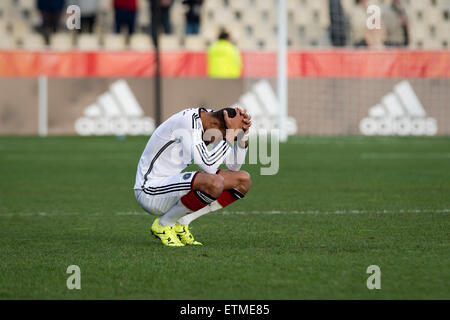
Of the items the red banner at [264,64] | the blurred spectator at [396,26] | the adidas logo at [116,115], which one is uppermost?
the blurred spectator at [396,26]

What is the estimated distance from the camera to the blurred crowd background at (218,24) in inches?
880

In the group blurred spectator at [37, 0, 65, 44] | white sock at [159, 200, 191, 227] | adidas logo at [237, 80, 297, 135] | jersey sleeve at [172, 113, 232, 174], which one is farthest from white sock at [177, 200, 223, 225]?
blurred spectator at [37, 0, 65, 44]

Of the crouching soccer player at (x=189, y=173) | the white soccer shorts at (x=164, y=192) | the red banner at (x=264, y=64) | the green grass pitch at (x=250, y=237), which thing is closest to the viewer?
the green grass pitch at (x=250, y=237)

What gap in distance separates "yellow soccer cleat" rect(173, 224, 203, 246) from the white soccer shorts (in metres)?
0.16

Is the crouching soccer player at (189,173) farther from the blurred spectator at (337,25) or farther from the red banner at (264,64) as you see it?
the blurred spectator at (337,25)

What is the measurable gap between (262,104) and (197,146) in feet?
46.2

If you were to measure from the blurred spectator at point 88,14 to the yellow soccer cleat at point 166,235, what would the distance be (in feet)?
52.7

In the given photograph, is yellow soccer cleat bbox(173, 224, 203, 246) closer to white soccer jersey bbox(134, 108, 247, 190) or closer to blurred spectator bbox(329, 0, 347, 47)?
white soccer jersey bbox(134, 108, 247, 190)

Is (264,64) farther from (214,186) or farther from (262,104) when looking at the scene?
(214,186)

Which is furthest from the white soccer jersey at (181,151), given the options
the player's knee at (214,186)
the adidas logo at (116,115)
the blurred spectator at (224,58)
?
the adidas logo at (116,115)

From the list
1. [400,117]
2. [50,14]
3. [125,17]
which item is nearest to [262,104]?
[400,117]
